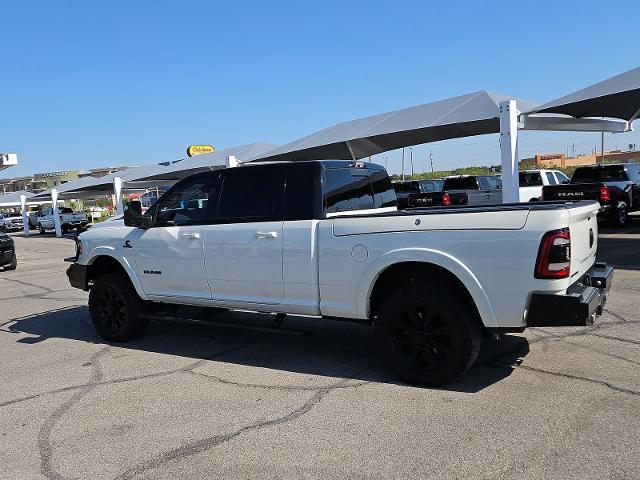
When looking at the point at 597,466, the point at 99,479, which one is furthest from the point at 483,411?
the point at 99,479

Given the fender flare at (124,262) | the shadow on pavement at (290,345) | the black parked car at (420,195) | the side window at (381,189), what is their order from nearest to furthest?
the shadow on pavement at (290,345) → the side window at (381,189) → the fender flare at (124,262) → the black parked car at (420,195)

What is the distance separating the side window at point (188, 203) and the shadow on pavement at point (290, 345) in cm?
140

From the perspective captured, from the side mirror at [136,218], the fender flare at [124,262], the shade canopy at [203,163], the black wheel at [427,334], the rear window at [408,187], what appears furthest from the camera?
the shade canopy at [203,163]

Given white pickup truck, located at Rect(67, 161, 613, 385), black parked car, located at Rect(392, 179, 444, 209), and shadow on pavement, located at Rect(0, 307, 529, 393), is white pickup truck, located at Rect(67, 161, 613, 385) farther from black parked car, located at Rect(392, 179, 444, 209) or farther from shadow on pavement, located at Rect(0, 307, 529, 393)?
black parked car, located at Rect(392, 179, 444, 209)

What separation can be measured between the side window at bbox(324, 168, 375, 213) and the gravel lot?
1459 mm

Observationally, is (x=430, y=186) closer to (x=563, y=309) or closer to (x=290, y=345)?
(x=290, y=345)

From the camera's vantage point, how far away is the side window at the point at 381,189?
5.88 meters

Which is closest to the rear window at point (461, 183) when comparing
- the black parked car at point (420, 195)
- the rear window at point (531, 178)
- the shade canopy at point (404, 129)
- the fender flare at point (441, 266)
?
the black parked car at point (420, 195)

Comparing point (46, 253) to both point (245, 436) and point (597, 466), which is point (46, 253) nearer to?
point (245, 436)

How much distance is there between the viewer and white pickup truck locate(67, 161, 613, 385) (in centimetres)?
398

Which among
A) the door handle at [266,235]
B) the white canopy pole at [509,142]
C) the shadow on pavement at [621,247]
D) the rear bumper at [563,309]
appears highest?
the white canopy pole at [509,142]

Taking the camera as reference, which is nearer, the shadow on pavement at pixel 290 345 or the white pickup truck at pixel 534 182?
the shadow on pavement at pixel 290 345

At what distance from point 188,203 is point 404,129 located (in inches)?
446

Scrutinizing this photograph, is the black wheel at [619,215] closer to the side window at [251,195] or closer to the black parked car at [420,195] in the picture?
the black parked car at [420,195]
